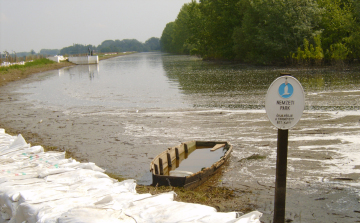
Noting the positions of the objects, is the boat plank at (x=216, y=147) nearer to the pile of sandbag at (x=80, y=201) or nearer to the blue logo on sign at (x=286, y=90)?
the pile of sandbag at (x=80, y=201)

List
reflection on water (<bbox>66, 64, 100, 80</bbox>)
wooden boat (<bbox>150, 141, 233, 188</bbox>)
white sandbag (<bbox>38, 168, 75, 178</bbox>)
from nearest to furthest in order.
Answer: white sandbag (<bbox>38, 168, 75, 178</bbox>) → wooden boat (<bbox>150, 141, 233, 188</bbox>) → reflection on water (<bbox>66, 64, 100, 80</bbox>)

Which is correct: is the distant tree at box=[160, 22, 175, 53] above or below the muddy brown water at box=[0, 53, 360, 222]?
above

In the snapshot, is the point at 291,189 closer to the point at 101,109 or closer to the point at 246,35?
the point at 101,109

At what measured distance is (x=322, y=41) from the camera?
1452 inches

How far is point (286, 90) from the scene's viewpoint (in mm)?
4043

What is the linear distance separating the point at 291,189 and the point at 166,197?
116 inches

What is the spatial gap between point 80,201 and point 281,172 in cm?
280

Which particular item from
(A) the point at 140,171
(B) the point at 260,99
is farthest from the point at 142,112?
(A) the point at 140,171

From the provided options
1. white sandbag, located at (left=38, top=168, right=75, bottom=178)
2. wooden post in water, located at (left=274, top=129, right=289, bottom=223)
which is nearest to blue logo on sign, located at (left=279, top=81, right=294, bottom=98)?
wooden post in water, located at (left=274, top=129, right=289, bottom=223)

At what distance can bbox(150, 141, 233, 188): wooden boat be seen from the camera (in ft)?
22.8

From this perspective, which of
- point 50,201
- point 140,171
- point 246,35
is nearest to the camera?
point 50,201

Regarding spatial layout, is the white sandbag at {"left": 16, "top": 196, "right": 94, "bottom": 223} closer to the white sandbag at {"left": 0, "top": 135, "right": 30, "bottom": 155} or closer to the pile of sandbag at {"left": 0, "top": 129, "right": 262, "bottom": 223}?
the pile of sandbag at {"left": 0, "top": 129, "right": 262, "bottom": 223}

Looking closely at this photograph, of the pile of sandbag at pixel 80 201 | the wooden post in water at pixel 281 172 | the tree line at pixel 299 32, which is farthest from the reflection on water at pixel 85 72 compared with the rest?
the wooden post in water at pixel 281 172

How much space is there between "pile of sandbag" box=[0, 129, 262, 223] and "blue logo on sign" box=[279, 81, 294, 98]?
1597 mm
